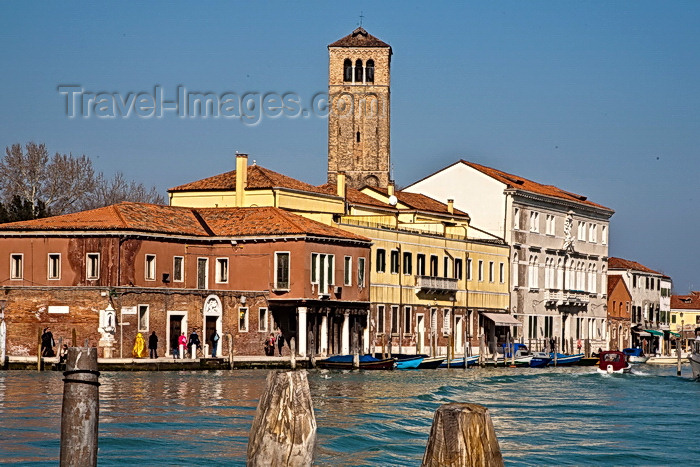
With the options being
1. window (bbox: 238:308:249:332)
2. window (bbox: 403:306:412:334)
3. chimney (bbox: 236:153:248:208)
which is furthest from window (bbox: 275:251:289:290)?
window (bbox: 403:306:412:334)

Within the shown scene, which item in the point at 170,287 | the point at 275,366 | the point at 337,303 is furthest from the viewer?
the point at 337,303

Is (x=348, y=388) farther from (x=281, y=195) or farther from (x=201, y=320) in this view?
(x=281, y=195)

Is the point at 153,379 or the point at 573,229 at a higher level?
the point at 573,229

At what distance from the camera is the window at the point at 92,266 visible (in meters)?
43.4

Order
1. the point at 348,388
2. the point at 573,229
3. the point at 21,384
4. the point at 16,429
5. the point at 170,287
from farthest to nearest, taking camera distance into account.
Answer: the point at 573,229 < the point at 170,287 < the point at 348,388 < the point at 21,384 < the point at 16,429

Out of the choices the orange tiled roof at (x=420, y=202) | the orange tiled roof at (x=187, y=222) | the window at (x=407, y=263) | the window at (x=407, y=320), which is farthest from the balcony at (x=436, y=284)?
the orange tiled roof at (x=187, y=222)

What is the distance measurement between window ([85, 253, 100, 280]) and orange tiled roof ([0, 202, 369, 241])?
0.93m

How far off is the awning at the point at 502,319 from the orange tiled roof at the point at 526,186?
6688mm

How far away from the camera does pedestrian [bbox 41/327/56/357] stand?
1583 inches

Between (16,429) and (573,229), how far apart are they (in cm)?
5493

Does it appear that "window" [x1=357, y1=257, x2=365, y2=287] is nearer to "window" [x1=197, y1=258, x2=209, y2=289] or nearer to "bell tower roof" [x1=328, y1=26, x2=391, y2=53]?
"window" [x1=197, y1=258, x2=209, y2=289]

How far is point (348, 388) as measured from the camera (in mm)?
35250

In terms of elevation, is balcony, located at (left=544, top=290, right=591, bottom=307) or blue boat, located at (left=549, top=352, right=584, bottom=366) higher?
balcony, located at (left=544, top=290, right=591, bottom=307)

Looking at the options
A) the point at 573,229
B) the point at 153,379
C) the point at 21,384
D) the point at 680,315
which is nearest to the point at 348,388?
the point at 153,379
